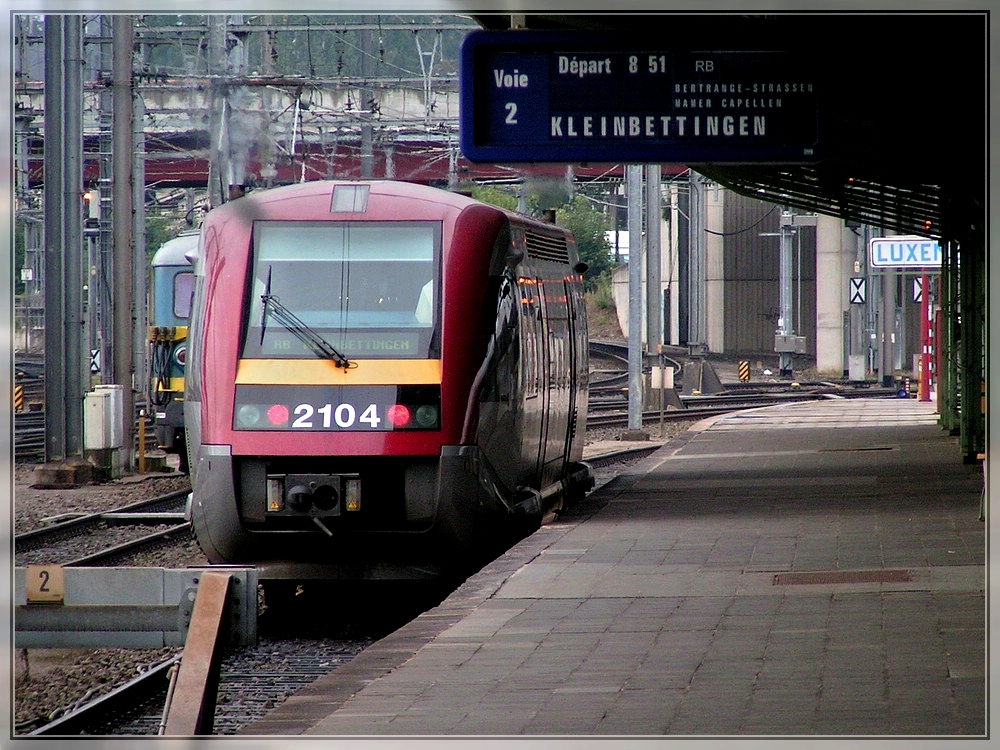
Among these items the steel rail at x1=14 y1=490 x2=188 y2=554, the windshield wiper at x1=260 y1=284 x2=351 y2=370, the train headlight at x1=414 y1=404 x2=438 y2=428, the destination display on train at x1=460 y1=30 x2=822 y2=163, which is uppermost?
the destination display on train at x1=460 y1=30 x2=822 y2=163

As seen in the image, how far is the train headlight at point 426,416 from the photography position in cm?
912

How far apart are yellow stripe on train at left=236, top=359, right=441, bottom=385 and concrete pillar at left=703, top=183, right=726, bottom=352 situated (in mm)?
44970

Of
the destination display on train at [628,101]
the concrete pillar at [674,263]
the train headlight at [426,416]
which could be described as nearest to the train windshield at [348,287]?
the train headlight at [426,416]

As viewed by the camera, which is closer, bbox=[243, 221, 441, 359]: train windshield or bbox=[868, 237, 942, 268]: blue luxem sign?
bbox=[243, 221, 441, 359]: train windshield

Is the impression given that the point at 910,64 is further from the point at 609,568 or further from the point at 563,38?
the point at 609,568

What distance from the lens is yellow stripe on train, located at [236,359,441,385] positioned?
30.0 feet

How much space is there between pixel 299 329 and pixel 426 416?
3.09 ft

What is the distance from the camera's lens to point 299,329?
9.27 metres

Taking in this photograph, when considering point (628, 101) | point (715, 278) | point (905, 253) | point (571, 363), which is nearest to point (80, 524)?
point (571, 363)

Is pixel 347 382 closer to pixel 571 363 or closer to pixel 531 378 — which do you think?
pixel 531 378

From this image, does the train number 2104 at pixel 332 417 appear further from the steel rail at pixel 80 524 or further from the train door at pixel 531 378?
the steel rail at pixel 80 524

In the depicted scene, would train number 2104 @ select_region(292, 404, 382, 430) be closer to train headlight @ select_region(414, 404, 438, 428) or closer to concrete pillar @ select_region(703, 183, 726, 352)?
train headlight @ select_region(414, 404, 438, 428)

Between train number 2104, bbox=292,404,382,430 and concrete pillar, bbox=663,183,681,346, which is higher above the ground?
concrete pillar, bbox=663,183,681,346

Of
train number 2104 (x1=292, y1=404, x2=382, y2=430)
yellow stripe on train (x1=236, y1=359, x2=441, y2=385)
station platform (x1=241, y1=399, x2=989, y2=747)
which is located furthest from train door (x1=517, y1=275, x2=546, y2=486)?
train number 2104 (x1=292, y1=404, x2=382, y2=430)
